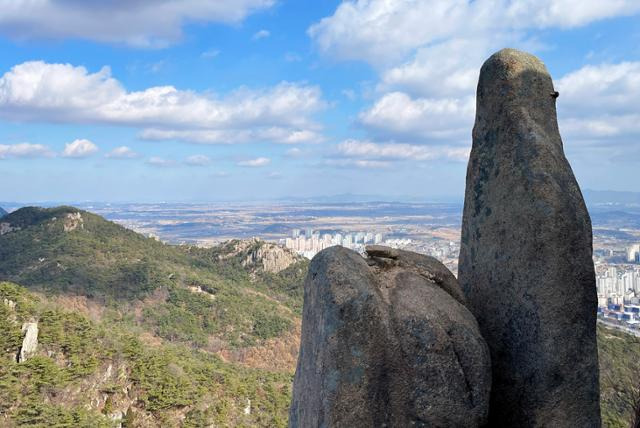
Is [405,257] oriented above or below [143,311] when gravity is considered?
above

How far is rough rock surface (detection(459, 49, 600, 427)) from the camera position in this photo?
432 cm

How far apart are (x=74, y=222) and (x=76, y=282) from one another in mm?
19861

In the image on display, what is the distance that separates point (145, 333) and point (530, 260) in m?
53.6

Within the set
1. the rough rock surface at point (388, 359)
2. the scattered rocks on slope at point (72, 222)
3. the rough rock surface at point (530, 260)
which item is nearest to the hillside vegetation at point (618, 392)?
the rough rock surface at point (530, 260)

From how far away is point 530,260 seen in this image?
4.42 meters

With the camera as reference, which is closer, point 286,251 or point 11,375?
point 11,375

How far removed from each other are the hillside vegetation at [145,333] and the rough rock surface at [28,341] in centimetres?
41

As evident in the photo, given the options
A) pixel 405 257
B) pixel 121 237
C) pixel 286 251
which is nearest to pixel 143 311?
pixel 121 237

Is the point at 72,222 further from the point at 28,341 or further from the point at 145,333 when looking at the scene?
the point at 28,341

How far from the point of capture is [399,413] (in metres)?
4.04

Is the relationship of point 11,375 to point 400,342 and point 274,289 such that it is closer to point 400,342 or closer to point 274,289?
point 400,342

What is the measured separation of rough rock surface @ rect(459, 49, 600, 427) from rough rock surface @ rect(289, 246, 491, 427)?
1.43 ft

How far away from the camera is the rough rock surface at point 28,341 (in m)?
29.7

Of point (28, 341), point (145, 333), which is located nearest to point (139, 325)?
point (145, 333)
